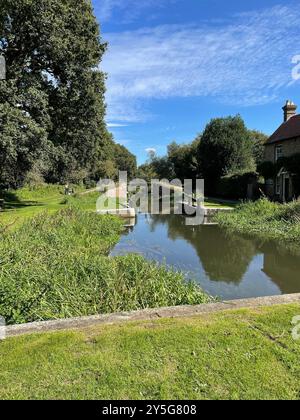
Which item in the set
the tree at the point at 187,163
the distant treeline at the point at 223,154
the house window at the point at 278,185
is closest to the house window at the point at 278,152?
the house window at the point at 278,185

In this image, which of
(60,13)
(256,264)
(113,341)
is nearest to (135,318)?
(113,341)

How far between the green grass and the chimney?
2965cm

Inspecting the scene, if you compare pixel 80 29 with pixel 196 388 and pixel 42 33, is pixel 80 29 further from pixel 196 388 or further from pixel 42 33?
pixel 196 388

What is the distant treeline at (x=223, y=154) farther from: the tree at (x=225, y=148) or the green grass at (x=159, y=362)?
the green grass at (x=159, y=362)

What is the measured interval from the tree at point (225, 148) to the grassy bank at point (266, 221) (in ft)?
43.0

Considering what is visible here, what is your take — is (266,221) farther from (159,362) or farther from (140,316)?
(159,362)

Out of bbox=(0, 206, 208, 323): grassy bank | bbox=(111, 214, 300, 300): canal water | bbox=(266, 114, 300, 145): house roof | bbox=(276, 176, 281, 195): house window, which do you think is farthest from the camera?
bbox=(276, 176, 281, 195): house window

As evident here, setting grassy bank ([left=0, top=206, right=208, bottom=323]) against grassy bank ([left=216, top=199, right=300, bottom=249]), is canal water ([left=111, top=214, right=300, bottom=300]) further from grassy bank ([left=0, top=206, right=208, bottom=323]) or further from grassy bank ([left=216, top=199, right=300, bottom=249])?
grassy bank ([left=0, top=206, right=208, bottom=323])

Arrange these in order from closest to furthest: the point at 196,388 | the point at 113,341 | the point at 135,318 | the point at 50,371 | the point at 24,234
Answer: the point at 196,388 < the point at 50,371 < the point at 113,341 < the point at 135,318 < the point at 24,234

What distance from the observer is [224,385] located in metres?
2.98

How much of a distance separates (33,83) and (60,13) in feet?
11.8

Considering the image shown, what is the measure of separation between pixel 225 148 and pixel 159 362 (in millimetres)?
30960

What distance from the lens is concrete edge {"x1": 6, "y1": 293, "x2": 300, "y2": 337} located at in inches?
161

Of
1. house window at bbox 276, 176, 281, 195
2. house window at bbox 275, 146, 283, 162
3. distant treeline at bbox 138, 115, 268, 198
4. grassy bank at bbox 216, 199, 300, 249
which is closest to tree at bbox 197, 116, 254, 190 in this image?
distant treeline at bbox 138, 115, 268, 198
